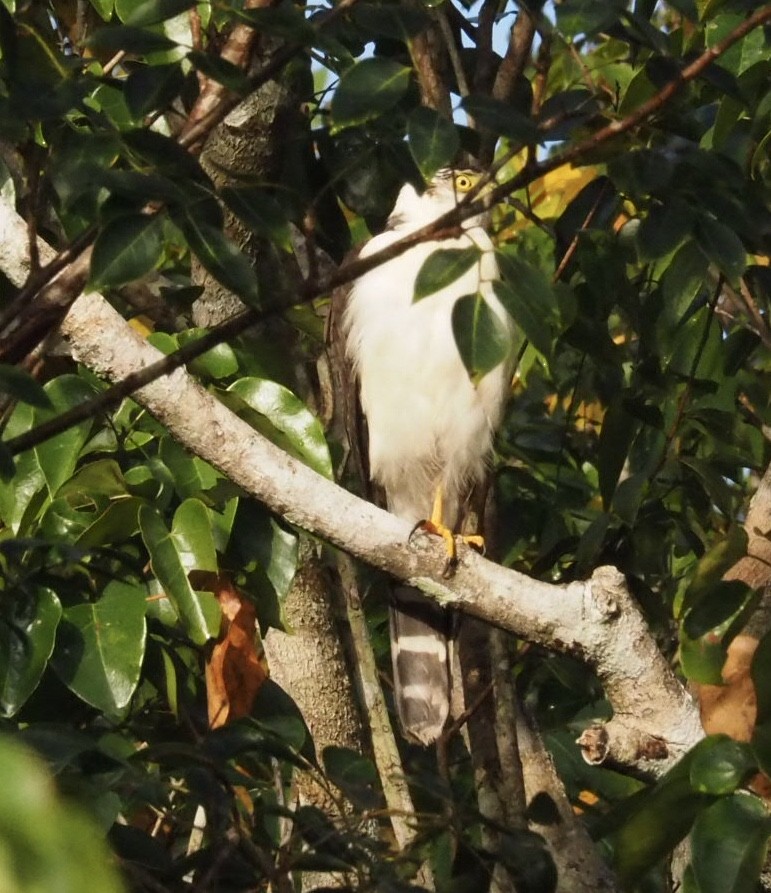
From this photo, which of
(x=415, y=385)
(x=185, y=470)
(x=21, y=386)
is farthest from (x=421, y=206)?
(x=21, y=386)

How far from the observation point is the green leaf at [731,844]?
1684 millimetres

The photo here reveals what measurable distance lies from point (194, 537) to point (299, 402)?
37cm

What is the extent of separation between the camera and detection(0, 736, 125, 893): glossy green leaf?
641 mm

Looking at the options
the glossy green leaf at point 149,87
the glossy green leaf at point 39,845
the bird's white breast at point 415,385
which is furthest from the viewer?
the bird's white breast at point 415,385

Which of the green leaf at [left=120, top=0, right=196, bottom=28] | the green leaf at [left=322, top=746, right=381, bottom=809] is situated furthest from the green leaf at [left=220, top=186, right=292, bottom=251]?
the green leaf at [left=322, top=746, right=381, bottom=809]

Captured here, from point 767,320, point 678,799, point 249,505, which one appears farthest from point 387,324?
point 678,799

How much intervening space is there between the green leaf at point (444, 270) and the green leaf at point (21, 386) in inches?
17.3

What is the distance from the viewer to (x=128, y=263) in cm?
145

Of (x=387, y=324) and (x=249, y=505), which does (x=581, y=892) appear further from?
(x=387, y=324)

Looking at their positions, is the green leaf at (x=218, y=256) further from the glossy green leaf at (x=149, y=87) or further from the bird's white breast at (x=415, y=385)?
the bird's white breast at (x=415, y=385)

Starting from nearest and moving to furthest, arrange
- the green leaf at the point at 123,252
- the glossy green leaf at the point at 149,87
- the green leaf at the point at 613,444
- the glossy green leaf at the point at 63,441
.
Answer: the green leaf at the point at 123,252
the glossy green leaf at the point at 149,87
the glossy green leaf at the point at 63,441
the green leaf at the point at 613,444

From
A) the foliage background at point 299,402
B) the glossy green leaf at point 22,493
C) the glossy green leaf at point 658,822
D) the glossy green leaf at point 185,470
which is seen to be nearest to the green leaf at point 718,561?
the foliage background at point 299,402

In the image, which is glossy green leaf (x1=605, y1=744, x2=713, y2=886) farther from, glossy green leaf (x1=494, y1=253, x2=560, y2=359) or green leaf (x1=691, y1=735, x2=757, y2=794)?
glossy green leaf (x1=494, y1=253, x2=560, y2=359)

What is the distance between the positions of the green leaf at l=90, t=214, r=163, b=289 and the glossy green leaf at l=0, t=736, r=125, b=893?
851 millimetres
